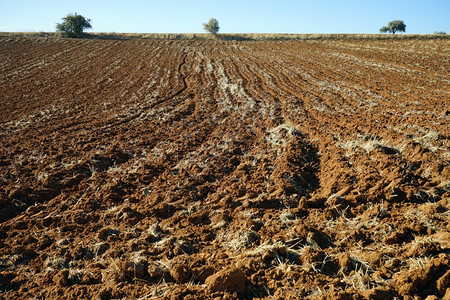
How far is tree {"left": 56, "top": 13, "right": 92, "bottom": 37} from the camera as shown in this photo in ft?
153

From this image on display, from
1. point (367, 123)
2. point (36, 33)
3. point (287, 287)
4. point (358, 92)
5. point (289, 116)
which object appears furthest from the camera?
point (36, 33)

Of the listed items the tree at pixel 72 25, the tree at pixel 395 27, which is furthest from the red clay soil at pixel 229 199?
the tree at pixel 395 27

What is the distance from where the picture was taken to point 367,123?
316 inches

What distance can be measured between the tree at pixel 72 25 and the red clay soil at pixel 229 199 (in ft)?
143

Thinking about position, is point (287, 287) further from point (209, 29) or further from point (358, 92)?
point (209, 29)

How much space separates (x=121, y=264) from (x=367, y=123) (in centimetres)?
741

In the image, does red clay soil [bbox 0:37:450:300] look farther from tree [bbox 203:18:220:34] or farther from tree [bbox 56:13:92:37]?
tree [bbox 203:18:220:34]

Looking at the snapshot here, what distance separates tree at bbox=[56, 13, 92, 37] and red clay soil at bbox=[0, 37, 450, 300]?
1713 inches

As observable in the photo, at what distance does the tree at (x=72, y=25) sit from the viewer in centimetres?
4650

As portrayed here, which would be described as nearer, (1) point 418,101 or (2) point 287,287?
(2) point 287,287

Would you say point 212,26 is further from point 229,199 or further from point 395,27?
point 229,199

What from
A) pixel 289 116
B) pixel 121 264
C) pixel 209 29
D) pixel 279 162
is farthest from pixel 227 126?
pixel 209 29

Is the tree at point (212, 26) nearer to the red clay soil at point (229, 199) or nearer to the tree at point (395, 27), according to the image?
the tree at point (395, 27)

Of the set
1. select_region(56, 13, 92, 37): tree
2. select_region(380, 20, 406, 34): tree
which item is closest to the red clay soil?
select_region(56, 13, 92, 37): tree
